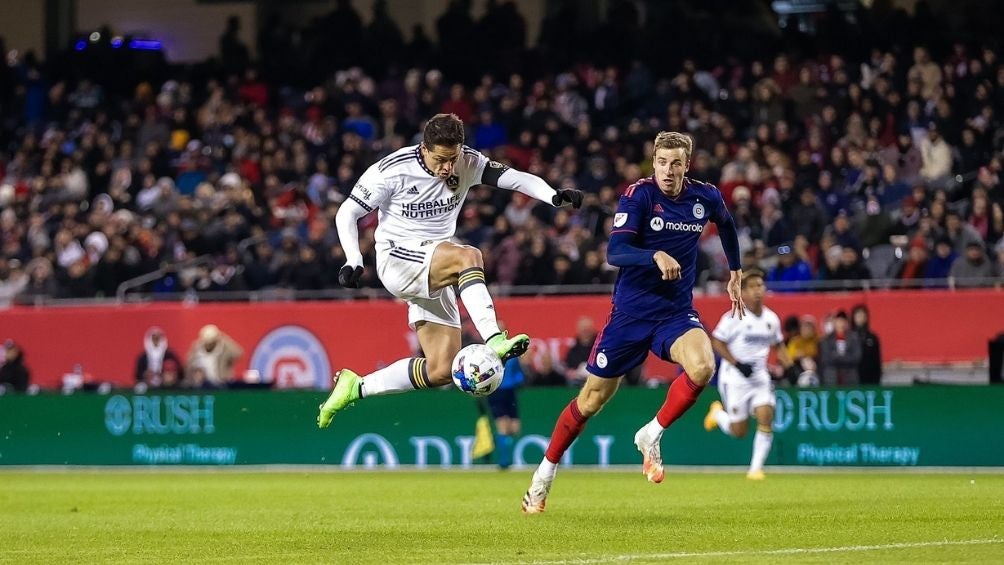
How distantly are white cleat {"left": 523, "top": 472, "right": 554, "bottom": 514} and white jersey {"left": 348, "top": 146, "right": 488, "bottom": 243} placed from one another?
1.96 meters

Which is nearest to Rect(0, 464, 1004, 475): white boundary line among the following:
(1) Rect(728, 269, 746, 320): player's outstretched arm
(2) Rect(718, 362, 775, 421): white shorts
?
(2) Rect(718, 362, 775, 421): white shorts

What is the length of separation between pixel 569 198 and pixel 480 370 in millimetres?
1389

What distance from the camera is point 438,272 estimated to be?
482 inches

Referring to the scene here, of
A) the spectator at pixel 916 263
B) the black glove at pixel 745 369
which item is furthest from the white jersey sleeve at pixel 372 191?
the spectator at pixel 916 263

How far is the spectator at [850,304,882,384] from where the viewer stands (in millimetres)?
21797

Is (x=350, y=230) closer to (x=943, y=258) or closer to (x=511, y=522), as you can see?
(x=511, y=522)

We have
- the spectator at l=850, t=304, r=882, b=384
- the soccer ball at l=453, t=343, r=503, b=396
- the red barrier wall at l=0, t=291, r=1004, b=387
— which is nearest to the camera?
the soccer ball at l=453, t=343, r=503, b=396

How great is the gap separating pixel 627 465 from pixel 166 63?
58.7ft

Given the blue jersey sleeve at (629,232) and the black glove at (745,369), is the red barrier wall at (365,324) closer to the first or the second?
the black glove at (745,369)

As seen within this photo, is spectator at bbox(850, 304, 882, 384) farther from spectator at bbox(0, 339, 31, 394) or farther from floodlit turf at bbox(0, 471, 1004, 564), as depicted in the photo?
spectator at bbox(0, 339, 31, 394)

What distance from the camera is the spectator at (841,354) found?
71.6 feet

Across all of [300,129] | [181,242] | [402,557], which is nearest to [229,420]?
[181,242]

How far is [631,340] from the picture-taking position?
39.3 ft

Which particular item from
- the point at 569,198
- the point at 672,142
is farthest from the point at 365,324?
the point at 672,142
